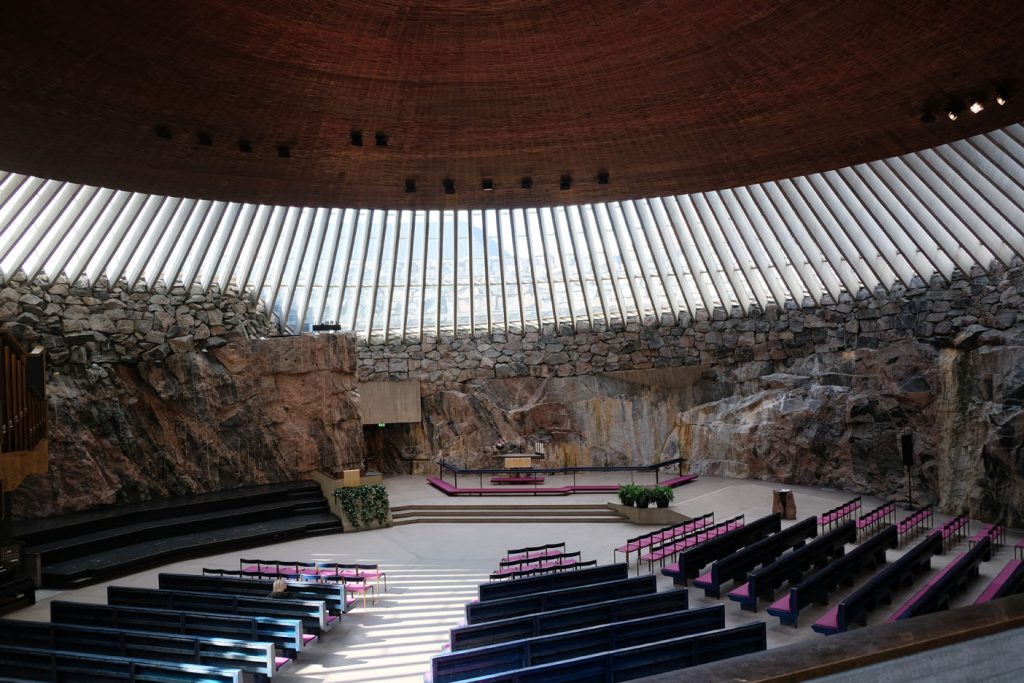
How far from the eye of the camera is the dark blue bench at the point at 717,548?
32.6ft

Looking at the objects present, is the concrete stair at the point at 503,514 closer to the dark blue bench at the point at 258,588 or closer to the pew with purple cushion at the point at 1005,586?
the dark blue bench at the point at 258,588

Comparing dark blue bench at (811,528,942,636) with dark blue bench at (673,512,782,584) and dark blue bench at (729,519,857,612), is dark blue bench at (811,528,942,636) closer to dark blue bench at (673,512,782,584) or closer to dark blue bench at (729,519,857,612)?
dark blue bench at (729,519,857,612)

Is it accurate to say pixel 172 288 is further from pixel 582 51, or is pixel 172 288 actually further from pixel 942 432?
pixel 942 432

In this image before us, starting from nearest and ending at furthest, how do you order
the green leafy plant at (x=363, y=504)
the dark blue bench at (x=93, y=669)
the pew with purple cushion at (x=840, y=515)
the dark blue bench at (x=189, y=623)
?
the dark blue bench at (x=93, y=669) → the dark blue bench at (x=189, y=623) → the pew with purple cushion at (x=840, y=515) → the green leafy plant at (x=363, y=504)

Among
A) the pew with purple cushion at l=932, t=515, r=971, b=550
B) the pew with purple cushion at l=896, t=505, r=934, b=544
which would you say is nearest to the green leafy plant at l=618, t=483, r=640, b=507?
the pew with purple cushion at l=896, t=505, r=934, b=544

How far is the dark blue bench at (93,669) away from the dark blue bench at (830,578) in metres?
5.73

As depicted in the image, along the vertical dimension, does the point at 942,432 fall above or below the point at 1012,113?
below

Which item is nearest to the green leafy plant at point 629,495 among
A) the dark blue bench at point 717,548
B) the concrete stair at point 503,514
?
the concrete stair at point 503,514

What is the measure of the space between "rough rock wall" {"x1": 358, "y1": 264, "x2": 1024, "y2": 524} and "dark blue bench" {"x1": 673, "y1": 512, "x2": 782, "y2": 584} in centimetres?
481

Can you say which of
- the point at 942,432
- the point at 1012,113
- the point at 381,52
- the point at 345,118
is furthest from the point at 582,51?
the point at 942,432

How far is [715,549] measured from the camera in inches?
412

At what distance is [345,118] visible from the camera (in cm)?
762

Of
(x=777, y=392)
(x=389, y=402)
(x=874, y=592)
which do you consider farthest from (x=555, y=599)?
(x=389, y=402)

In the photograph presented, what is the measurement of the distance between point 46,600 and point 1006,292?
63.0 feet
